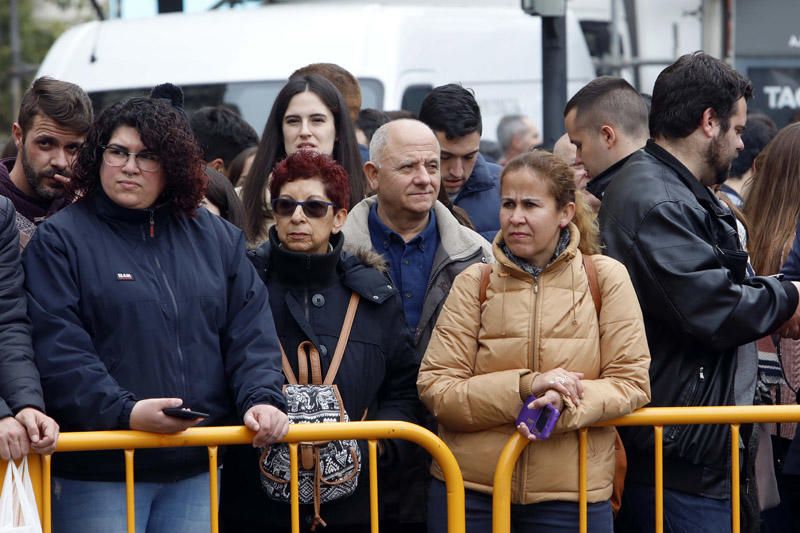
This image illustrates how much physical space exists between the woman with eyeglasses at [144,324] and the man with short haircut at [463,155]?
1940 mm

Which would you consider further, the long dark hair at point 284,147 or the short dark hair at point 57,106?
the long dark hair at point 284,147

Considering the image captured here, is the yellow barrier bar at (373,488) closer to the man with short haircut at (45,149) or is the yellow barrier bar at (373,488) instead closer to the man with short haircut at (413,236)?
the man with short haircut at (413,236)

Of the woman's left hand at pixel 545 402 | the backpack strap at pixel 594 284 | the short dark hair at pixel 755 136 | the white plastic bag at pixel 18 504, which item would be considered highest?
the short dark hair at pixel 755 136

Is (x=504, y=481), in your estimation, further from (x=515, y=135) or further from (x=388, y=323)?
(x=515, y=135)

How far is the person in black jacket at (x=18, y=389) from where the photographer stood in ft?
11.8

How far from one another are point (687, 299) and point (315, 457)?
1267mm

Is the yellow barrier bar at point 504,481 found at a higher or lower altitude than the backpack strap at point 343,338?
lower

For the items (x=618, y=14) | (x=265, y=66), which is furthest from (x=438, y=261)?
(x=618, y=14)

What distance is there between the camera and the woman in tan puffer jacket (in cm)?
398

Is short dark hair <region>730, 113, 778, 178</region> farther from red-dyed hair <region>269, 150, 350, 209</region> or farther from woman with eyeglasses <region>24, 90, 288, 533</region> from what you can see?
woman with eyeglasses <region>24, 90, 288, 533</region>

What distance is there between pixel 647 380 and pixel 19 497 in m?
1.87

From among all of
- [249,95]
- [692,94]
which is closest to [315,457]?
[692,94]

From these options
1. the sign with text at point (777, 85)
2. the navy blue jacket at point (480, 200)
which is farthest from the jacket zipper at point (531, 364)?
the sign with text at point (777, 85)

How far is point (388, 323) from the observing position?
434cm
